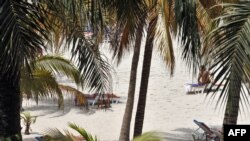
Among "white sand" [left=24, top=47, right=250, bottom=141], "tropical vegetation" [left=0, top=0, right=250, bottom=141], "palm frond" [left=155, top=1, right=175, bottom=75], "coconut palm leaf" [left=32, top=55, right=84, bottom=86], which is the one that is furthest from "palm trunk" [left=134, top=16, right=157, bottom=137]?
"white sand" [left=24, top=47, right=250, bottom=141]

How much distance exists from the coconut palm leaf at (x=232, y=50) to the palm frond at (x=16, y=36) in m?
1.58

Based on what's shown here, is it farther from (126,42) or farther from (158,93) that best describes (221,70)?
(158,93)

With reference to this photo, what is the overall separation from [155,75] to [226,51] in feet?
68.4

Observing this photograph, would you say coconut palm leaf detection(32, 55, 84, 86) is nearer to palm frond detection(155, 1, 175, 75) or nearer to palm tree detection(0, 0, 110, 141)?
palm frond detection(155, 1, 175, 75)

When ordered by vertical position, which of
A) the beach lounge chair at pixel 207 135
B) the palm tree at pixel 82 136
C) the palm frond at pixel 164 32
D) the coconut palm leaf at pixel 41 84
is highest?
the palm frond at pixel 164 32

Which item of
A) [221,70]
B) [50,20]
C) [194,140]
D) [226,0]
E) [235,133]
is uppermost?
[226,0]

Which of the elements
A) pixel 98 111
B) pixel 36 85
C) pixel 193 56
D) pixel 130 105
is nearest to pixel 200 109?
pixel 98 111

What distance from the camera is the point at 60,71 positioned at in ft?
30.8

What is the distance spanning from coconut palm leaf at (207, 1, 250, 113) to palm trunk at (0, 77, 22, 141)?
7.57ft

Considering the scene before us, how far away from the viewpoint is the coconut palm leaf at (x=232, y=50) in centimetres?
368

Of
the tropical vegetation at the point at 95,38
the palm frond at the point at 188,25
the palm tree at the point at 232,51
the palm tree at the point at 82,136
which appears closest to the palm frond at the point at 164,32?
the tropical vegetation at the point at 95,38

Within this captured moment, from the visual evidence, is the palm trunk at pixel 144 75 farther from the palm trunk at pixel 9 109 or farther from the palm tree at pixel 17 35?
the palm tree at pixel 17 35

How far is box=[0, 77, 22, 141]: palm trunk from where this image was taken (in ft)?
17.0

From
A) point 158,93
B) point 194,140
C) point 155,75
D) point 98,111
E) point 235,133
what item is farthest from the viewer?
point 155,75
